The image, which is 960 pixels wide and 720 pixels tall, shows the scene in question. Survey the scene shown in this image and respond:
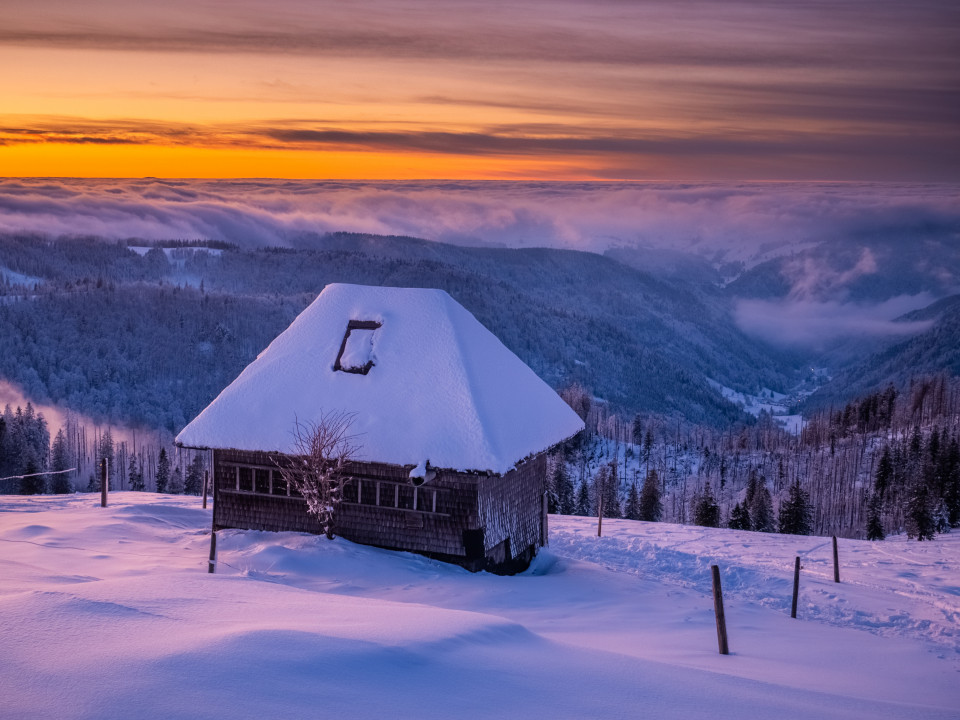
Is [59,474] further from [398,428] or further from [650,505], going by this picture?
[398,428]

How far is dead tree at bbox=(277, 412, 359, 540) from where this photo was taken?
1898 centimetres

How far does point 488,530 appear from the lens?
1948 centimetres

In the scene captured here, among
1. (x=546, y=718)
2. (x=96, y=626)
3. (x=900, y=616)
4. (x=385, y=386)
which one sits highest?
(x=385, y=386)

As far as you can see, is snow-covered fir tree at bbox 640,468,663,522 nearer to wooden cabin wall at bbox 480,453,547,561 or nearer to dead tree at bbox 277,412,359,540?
wooden cabin wall at bbox 480,453,547,561

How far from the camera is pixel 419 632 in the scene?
9406mm

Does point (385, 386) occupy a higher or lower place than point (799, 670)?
higher

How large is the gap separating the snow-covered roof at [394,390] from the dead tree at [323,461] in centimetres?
25

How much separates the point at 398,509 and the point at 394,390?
118 inches

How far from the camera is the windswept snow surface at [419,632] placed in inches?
286

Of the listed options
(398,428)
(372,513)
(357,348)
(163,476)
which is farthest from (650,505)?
(398,428)

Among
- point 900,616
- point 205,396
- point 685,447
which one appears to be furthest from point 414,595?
point 205,396

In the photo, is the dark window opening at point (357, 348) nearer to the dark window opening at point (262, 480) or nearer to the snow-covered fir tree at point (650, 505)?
the dark window opening at point (262, 480)

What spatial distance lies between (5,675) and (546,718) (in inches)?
191

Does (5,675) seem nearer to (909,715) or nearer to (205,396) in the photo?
(909,715)
